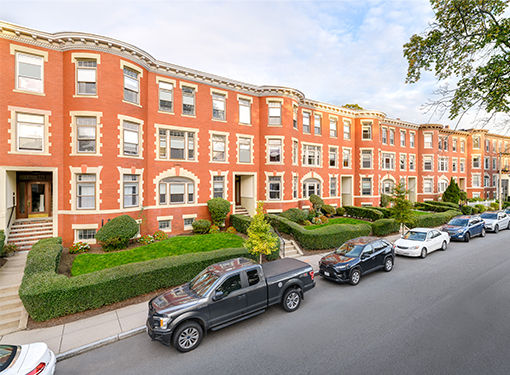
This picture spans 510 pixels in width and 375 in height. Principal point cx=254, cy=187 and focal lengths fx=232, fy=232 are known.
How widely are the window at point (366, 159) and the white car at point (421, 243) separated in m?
14.3

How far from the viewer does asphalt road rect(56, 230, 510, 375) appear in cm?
567

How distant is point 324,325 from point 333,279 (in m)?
3.51

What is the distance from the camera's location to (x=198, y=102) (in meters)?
19.0

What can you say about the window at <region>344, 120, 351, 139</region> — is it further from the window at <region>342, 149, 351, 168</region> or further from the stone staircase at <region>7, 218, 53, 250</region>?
the stone staircase at <region>7, 218, 53, 250</region>

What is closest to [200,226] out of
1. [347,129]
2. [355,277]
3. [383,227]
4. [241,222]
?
[241,222]

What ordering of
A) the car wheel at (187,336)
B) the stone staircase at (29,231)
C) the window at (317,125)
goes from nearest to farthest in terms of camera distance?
1. the car wheel at (187,336)
2. the stone staircase at (29,231)
3. the window at (317,125)

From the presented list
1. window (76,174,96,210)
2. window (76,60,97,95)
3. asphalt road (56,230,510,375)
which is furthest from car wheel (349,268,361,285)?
window (76,60,97,95)

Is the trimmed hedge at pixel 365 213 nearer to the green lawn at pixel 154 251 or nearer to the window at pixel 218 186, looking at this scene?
the window at pixel 218 186

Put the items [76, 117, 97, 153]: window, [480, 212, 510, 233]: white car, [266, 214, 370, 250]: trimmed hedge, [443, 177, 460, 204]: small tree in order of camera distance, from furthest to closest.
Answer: [443, 177, 460, 204]: small tree, [480, 212, 510, 233]: white car, [266, 214, 370, 250]: trimmed hedge, [76, 117, 97, 153]: window

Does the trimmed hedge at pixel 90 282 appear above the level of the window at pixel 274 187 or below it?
below

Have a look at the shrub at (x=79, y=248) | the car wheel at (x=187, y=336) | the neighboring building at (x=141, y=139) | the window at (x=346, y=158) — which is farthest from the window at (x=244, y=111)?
the car wheel at (x=187, y=336)

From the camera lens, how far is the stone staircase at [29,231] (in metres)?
13.0

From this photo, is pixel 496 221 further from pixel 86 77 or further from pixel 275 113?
pixel 86 77

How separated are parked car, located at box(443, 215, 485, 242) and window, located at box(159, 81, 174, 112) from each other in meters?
24.3
